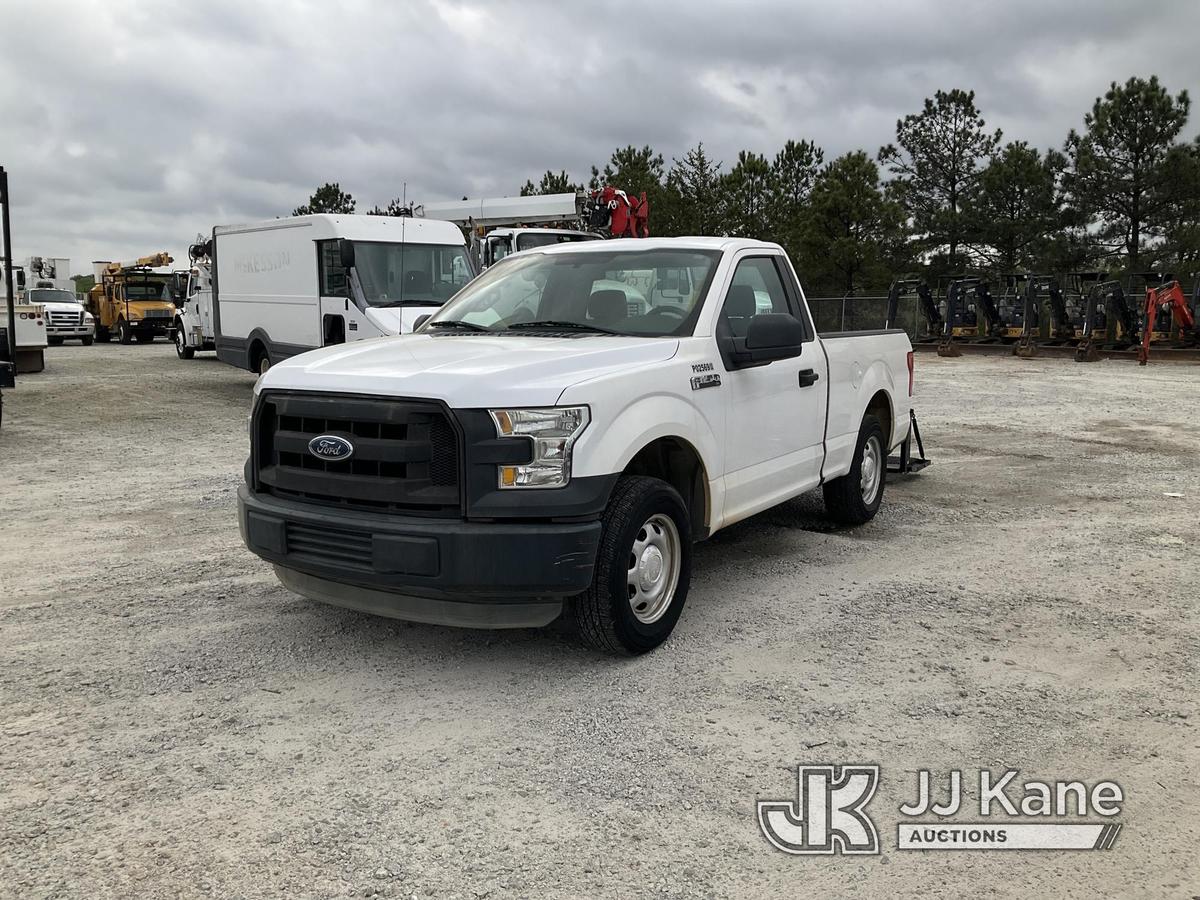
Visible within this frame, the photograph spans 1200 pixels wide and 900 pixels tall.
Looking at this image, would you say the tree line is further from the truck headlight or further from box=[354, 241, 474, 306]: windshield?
the truck headlight

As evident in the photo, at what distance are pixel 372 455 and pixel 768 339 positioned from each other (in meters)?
2.13

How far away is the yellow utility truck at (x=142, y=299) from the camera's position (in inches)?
1385

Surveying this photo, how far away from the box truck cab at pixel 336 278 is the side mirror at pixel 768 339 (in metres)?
9.31

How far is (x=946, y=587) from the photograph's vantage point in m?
5.93

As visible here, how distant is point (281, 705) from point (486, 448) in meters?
1.34

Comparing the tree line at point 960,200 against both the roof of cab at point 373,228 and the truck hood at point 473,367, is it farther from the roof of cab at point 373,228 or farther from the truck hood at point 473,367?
the truck hood at point 473,367

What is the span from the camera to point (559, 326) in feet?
18.1

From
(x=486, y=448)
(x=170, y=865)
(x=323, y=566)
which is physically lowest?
(x=170, y=865)

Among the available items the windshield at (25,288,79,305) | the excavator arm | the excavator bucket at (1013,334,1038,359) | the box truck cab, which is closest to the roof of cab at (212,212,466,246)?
the box truck cab

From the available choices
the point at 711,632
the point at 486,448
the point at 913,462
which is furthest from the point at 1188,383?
the point at 486,448

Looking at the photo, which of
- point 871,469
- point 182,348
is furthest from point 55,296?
point 871,469

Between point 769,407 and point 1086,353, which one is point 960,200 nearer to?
point 1086,353

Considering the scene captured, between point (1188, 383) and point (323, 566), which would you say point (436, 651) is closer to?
point (323, 566)

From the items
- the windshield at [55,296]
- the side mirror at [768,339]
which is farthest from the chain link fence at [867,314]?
the side mirror at [768,339]
